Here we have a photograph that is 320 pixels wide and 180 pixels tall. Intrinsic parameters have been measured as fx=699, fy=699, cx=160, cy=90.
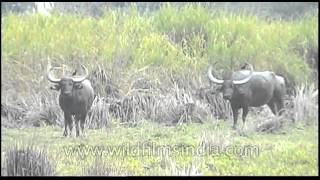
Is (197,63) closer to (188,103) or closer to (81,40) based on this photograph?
(188,103)

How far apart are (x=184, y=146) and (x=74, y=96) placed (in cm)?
133

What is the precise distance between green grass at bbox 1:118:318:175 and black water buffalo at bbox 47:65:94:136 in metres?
0.20

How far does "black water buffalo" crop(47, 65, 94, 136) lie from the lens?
24.7 feet

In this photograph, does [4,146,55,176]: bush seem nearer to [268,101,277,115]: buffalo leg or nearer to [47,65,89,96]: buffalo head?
[47,65,89,96]: buffalo head

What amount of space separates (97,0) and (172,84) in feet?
4.89

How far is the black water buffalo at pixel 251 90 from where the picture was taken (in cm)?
774

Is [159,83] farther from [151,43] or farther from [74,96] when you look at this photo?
[74,96]

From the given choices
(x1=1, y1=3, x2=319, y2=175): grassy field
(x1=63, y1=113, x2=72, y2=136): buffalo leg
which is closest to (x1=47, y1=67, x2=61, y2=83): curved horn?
(x1=1, y1=3, x2=319, y2=175): grassy field

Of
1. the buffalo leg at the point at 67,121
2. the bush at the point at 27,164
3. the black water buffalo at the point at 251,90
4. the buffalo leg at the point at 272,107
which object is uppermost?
the black water buffalo at the point at 251,90

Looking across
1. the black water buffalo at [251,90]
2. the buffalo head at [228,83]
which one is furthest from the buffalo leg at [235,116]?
the buffalo head at [228,83]

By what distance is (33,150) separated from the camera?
686 cm

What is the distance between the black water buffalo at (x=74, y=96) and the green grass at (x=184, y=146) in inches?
7.8

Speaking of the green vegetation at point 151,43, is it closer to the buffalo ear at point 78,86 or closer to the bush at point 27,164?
the buffalo ear at point 78,86

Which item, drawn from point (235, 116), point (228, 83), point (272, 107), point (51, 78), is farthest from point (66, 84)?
point (272, 107)
